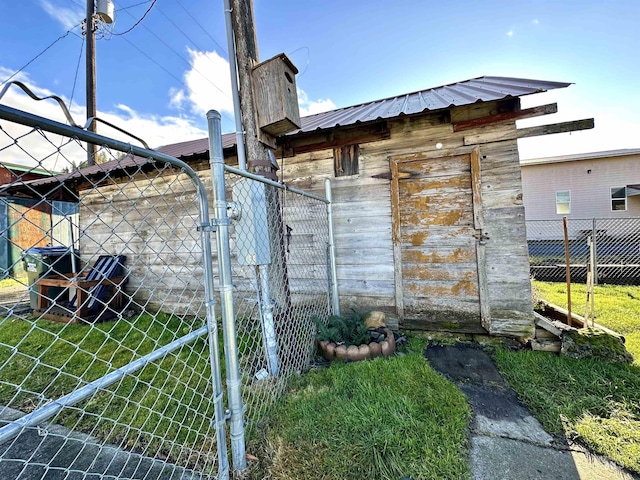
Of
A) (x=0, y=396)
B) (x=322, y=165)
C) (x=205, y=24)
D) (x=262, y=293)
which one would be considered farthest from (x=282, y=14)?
(x=0, y=396)

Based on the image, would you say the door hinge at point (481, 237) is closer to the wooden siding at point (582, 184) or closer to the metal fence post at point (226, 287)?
the metal fence post at point (226, 287)

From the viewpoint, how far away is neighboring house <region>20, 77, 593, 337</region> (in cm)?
290

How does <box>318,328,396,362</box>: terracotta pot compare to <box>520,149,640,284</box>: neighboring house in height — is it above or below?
below

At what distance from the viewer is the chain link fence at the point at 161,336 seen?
906 millimetres

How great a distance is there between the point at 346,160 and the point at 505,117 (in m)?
1.81

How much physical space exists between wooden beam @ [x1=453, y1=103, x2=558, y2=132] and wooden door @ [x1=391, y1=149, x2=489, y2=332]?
1.09 ft

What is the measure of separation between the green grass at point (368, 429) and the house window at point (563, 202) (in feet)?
43.7

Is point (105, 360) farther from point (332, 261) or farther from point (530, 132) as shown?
point (530, 132)

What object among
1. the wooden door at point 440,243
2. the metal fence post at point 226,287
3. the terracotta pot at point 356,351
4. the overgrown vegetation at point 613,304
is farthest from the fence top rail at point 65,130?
the overgrown vegetation at point 613,304

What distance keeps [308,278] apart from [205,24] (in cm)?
654

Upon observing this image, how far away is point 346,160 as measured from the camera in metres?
3.56

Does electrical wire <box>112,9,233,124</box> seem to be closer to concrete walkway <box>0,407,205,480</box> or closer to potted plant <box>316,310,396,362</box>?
potted plant <box>316,310,396,362</box>

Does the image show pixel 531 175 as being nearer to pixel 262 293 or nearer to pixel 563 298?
pixel 563 298

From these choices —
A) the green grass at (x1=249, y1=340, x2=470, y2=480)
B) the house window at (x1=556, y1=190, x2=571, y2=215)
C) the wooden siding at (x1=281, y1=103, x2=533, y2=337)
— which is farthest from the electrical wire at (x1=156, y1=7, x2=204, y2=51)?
the house window at (x1=556, y1=190, x2=571, y2=215)
